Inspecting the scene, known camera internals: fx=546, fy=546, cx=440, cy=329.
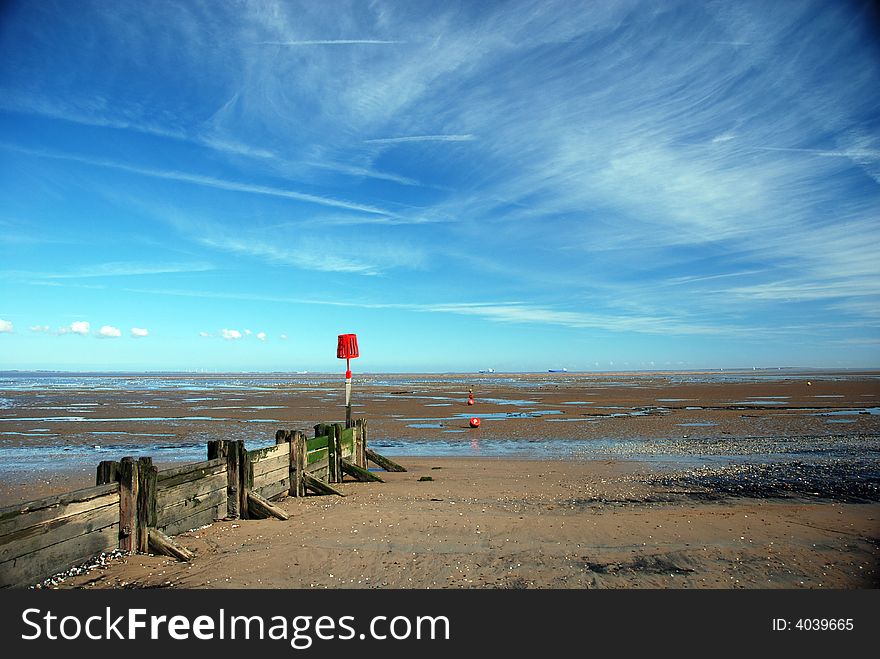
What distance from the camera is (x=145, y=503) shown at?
23.2ft

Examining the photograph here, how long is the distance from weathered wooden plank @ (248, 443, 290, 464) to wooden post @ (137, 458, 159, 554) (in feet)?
7.90

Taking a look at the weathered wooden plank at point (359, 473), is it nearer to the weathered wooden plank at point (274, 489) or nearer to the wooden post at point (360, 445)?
the wooden post at point (360, 445)

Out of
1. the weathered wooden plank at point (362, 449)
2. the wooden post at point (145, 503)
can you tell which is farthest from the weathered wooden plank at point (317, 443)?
the wooden post at point (145, 503)

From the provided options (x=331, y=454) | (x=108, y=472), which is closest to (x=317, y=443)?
(x=331, y=454)

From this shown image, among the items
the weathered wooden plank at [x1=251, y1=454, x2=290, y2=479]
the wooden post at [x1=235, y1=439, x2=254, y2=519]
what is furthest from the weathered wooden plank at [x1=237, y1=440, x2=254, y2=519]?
the weathered wooden plank at [x1=251, y1=454, x2=290, y2=479]

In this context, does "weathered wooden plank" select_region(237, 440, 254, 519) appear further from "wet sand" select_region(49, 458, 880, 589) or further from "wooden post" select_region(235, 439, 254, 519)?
"wet sand" select_region(49, 458, 880, 589)

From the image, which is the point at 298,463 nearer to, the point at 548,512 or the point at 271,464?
the point at 271,464

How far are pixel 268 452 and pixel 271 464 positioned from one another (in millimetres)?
238

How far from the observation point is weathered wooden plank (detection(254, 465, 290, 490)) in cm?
983

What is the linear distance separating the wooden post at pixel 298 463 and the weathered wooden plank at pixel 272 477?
5.8 inches

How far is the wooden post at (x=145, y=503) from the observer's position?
6.99m
